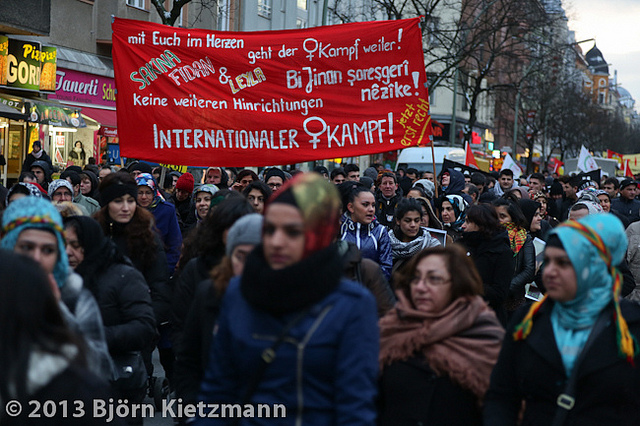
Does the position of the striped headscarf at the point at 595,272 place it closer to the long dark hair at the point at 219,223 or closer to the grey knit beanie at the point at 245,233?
the grey knit beanie at the point at 245,233

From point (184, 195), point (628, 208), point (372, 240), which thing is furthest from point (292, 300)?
point (628, 208)

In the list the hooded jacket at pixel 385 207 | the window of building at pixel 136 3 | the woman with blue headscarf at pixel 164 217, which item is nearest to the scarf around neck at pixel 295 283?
the woman with blue headscarf at pixel 164 217

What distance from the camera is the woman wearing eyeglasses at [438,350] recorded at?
3988mm

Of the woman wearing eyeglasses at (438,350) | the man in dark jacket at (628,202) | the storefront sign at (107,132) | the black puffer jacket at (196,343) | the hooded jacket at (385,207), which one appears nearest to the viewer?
the woman wearing eyeglasses at (438,350)

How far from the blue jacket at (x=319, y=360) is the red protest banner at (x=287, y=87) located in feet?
Result: 20.5

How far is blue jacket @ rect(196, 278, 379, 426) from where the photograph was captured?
298cm

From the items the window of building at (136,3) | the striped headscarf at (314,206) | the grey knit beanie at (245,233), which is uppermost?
the window of building at (136,3)

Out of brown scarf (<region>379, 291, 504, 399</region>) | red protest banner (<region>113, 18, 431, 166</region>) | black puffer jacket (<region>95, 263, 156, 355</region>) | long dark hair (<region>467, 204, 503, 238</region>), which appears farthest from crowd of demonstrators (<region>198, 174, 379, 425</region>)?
red protest banner (<region>113, 18, 431, 166</region>)

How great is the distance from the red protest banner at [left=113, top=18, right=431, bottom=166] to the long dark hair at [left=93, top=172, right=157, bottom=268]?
2692 mm

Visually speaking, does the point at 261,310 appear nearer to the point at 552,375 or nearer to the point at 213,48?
the point at 552,375

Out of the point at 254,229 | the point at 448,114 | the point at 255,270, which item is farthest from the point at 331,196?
the point at 448,114

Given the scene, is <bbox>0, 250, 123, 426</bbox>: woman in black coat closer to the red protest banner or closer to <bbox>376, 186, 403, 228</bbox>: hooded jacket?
the red protest banner

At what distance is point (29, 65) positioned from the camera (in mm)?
22203

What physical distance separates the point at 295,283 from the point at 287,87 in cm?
680
